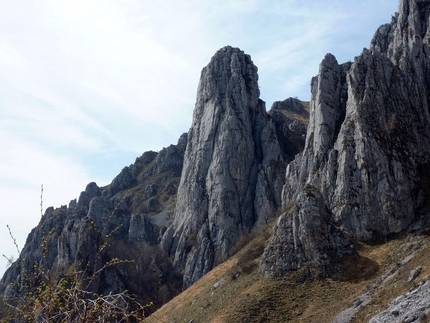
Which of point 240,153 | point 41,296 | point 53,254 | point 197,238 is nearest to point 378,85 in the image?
point 240,153

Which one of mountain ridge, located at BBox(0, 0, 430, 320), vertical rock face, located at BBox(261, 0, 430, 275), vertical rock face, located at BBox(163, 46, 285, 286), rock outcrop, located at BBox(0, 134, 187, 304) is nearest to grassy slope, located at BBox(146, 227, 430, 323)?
mountain ridge, located at BBox(0, 0, 430, 320)

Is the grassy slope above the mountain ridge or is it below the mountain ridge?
below

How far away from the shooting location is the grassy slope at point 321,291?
3266 cm

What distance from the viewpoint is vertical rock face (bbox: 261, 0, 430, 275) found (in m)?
44.6

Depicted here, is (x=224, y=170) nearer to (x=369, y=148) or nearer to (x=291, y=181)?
(x=291, y=181)

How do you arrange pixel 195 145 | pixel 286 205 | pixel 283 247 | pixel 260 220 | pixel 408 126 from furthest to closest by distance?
pixel 195 145
pixel 260 220
pixel 286 205
pixel 408 126
pixel 283 247

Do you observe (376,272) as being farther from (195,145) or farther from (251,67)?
(251,67)

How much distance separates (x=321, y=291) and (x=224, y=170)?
53.0 metres

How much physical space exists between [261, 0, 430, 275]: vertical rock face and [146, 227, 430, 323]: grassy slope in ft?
9.71

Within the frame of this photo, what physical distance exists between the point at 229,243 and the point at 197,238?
8.75 metres

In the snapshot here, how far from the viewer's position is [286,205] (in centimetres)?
6412

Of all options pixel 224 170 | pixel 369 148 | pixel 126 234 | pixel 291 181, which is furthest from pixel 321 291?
pixel 126 234

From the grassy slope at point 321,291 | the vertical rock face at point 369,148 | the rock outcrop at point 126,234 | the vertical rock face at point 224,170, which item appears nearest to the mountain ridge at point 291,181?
the vertical rock face at point 369,148

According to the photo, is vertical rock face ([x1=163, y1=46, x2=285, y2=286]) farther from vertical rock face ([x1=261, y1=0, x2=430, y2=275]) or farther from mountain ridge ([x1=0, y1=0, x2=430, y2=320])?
vertical rock face ([x1=261, y1=0, x2=430, y2=275])
